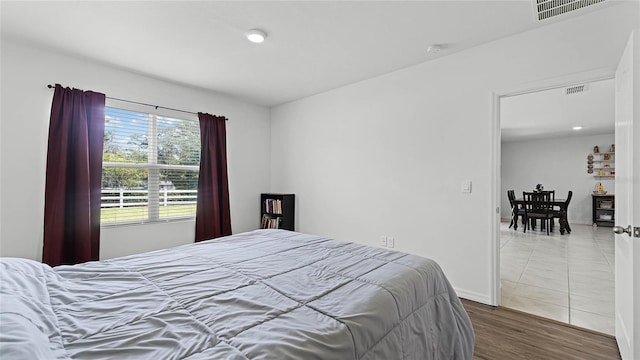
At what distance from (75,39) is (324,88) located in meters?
2.61

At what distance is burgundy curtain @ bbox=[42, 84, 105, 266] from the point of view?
266cm

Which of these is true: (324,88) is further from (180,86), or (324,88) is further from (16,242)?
(16,242)

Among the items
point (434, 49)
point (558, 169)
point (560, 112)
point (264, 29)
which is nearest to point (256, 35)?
point (264, 29)

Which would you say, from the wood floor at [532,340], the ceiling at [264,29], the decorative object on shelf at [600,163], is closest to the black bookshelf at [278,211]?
the ceiling at [264,29]

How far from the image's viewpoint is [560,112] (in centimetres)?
524

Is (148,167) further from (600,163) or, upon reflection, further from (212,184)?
(600,163)

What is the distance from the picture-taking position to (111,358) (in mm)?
807

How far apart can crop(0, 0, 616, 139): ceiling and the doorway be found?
78 centimetres

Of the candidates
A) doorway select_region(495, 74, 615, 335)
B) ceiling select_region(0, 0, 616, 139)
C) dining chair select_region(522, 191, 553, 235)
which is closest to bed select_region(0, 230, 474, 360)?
doorway select_region(495, 74, 615, 335)

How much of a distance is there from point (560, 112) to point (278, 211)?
5.45 meters

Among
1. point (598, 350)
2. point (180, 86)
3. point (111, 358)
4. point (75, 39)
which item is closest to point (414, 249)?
Answer: point (598, 350)

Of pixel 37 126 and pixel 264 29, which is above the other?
pixel 264 29

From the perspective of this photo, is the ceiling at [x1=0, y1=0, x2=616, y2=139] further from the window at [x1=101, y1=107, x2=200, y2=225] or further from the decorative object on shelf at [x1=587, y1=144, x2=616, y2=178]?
the decorative object on shelf at [x1=587, y1=144, x2=616, y2=178]

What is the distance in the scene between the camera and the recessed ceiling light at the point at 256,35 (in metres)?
2.39
